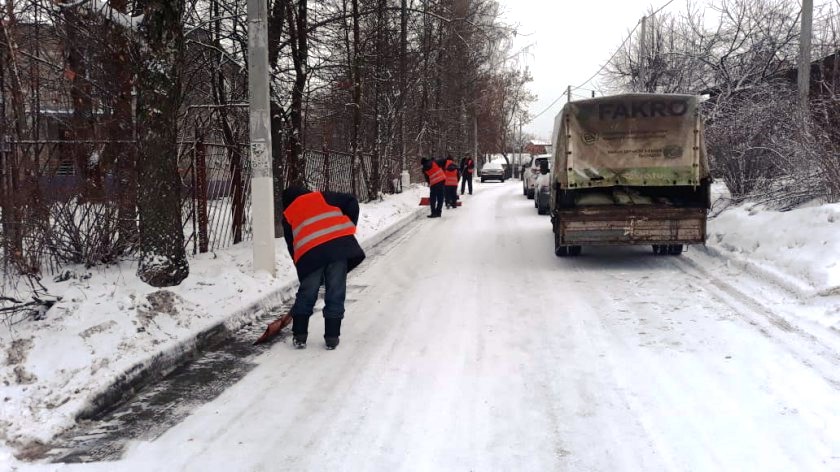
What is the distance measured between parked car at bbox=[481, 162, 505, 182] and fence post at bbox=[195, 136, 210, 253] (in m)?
39.0

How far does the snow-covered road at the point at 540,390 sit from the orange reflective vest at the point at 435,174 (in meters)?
9.93

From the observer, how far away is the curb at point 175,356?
430 centimetres

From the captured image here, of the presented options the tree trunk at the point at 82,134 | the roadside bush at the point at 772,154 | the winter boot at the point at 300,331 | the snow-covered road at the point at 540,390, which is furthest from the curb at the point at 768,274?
the tree trunk at the point at 82,134

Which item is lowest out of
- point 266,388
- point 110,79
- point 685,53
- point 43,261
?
point 266,388

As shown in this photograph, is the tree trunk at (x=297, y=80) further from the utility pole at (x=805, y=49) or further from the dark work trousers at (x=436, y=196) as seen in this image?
the utility pole at (x=805, y=49)

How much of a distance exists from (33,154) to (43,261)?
1074mm

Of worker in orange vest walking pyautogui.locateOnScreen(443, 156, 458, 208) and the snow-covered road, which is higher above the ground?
worker in orange vest walking pyautogui.locateOnScreen(443, 156, 458, 208)

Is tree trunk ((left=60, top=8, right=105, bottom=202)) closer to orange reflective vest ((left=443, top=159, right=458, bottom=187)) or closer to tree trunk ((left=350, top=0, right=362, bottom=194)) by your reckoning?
tree trunk ((left=350, top=0, right=362, bottom=194))

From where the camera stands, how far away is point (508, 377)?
4730 millimetres

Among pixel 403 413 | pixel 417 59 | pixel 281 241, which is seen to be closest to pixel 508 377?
pixel 403 413

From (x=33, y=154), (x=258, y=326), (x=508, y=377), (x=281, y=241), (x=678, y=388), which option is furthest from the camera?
(x=281, y=241)

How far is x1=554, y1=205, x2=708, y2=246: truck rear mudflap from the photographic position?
9125 millimetres

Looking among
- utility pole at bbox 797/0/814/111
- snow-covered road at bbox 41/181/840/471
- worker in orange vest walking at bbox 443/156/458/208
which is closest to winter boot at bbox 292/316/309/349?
snow-covered road at bbox 41/181/840/471

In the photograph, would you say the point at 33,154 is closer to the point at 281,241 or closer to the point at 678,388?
the point at 281,241
